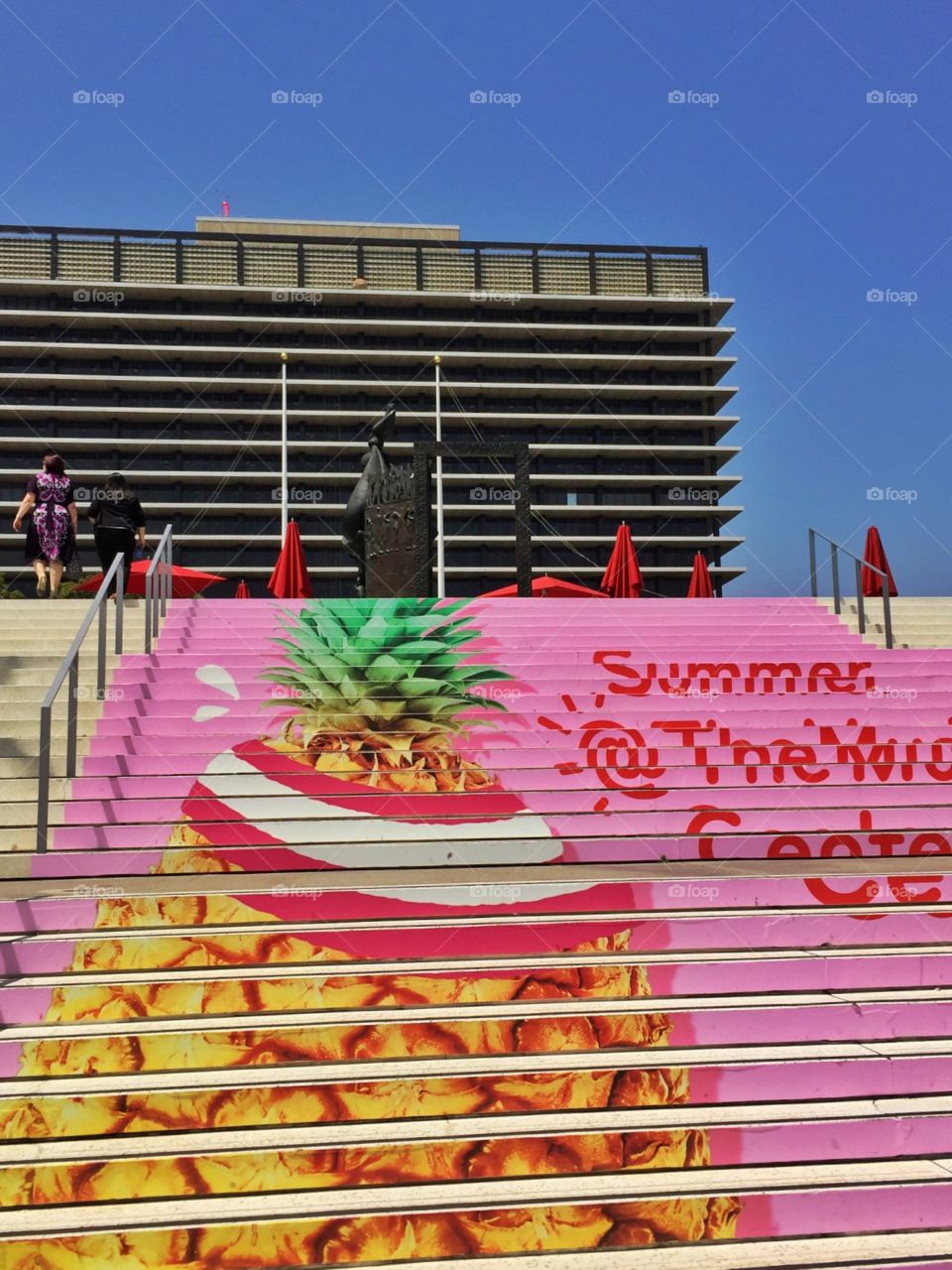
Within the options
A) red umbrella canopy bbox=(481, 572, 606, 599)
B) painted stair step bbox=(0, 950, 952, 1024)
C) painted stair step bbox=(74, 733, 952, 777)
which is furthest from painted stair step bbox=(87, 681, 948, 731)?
red umbrella canopy bbox=(481, 572, 606, 599)

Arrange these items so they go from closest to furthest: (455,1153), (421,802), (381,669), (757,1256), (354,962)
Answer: (757,1256) → (455,1153) → (354,962) → (421,802) → (381,669)

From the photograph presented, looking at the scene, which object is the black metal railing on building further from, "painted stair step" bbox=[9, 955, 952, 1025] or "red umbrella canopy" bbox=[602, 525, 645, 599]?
"painted stair step" bbox=[9, 955, 952, 1025]

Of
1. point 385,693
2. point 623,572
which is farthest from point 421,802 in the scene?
point 623,572

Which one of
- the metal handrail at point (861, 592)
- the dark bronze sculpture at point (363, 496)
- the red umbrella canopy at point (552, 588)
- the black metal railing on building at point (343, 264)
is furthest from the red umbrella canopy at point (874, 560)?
the black metal railing on building at point (343, 264)

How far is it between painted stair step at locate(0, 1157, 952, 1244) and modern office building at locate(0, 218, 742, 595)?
61957 millimetres

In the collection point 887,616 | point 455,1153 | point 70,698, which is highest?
point 887,616

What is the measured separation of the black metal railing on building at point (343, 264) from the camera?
7025 centimetres

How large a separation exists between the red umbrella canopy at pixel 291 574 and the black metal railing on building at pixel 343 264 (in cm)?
5783

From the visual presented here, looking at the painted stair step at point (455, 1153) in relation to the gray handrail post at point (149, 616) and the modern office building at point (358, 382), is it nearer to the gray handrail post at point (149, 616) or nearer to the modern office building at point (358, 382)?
the gray handrail post at point (149, 616)

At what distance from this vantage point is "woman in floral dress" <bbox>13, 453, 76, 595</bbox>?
11578 millimetres

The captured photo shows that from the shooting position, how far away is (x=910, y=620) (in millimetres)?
11562

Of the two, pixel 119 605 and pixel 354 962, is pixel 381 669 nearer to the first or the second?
pixel 119 605

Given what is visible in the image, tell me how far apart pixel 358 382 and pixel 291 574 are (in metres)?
57.4

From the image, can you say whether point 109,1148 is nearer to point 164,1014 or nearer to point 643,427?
point 164,1014
